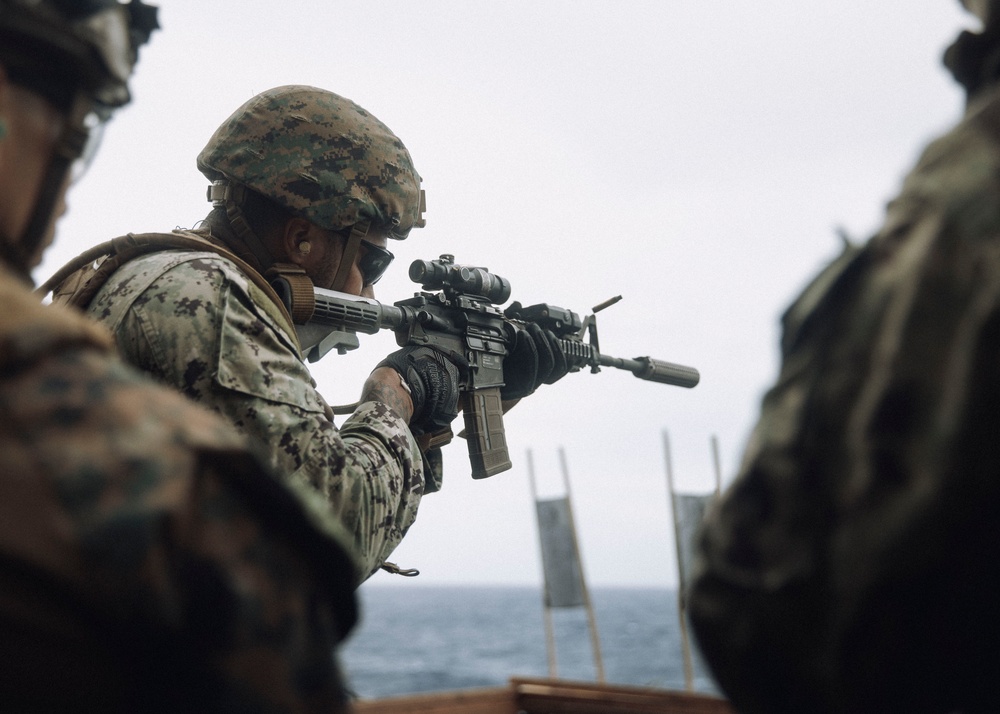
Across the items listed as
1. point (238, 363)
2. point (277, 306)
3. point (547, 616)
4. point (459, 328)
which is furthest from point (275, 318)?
point (547, 616)

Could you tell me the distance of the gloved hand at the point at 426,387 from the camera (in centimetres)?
389

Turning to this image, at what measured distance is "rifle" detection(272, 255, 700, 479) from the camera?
398 cm

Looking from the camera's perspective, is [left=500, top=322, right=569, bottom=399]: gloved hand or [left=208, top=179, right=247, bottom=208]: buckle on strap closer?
[left=208, top=179, right=247, bottom=208]: buckle on strap

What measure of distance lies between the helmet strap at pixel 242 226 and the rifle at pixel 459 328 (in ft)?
0.89

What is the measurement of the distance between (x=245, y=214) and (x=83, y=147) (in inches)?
94.0

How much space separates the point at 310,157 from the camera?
3.70m

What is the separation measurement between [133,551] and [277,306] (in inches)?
89.5

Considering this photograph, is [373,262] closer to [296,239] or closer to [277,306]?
[296,239]

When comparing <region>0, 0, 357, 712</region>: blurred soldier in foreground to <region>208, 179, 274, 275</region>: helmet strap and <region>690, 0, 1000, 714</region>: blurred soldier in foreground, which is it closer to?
<region>690, 0, 1000, 714</region>: blurred soldier in foreground

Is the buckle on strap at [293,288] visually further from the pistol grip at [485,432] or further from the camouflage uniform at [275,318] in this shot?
the pistol grip at [485,432]

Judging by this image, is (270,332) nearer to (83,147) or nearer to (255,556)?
(83,147)

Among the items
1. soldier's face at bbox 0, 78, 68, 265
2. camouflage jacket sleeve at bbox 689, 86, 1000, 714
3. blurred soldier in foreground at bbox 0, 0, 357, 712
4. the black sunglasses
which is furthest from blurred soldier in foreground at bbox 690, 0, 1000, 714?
the black sunglasses

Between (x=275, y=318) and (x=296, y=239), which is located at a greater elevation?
(x=296, y=239)

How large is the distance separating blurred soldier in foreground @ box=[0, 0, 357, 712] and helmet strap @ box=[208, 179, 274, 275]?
8.43 feet
